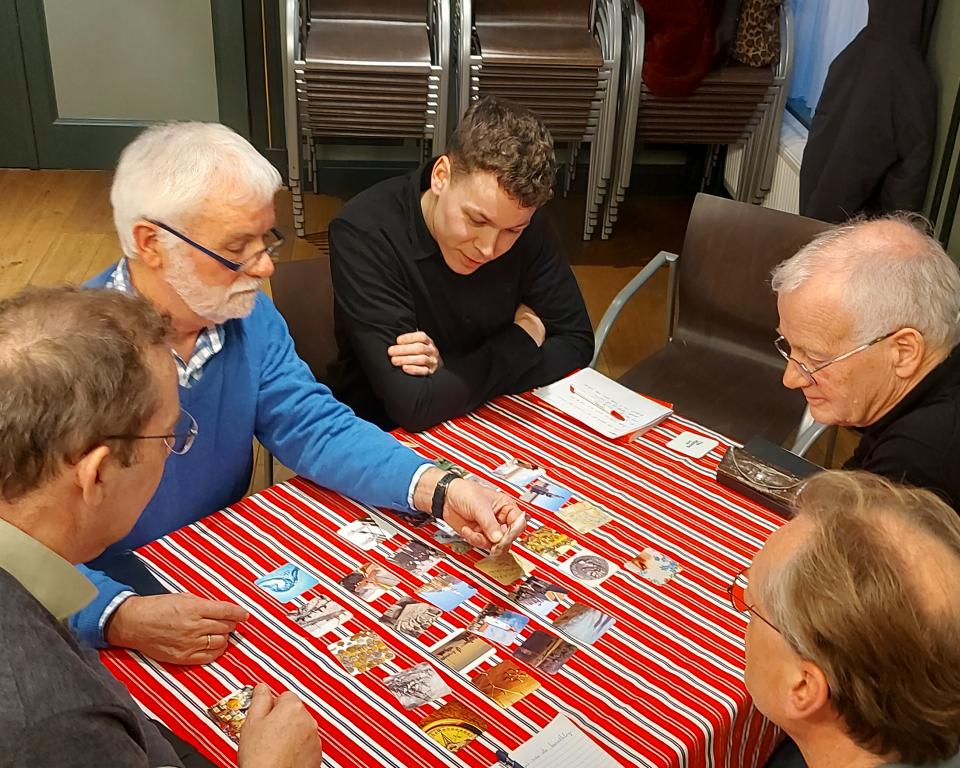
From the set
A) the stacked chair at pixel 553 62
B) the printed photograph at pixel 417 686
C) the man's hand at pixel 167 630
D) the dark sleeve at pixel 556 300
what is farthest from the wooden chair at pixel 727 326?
the stacked chair at pixel 553 62

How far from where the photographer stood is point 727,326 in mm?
3357

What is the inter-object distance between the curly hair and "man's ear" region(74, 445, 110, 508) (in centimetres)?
138

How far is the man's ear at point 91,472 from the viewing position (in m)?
1.22

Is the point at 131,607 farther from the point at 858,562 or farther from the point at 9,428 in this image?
the point at 858,562

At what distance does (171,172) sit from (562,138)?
3274 millimetres

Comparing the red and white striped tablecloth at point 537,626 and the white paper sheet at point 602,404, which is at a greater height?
the white paper sheet at point 602,404

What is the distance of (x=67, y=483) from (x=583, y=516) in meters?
1.13

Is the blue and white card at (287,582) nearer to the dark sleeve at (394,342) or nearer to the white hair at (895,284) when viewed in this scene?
the dark sleeve at (394,342)

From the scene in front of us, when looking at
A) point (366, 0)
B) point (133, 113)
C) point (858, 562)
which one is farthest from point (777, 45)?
point (858, 562)

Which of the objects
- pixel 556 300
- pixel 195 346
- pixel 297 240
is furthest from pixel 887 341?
pixel 297 240

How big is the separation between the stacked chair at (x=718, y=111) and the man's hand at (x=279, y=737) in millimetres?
4052

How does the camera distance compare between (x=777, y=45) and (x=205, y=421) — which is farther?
(x=777, y=45)

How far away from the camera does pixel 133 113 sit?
587 centimetres

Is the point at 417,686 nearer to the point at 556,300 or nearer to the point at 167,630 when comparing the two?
the point at 167,630
